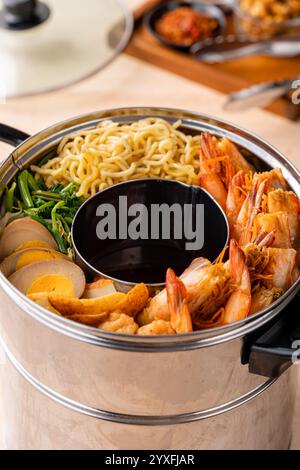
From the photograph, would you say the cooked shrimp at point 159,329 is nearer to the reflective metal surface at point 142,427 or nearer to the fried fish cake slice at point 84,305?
the fried fish cake slice at point 84,305

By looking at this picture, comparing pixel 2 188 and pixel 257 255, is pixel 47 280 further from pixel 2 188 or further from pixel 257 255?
pixel 257 255

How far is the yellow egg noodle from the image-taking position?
1.68 metres

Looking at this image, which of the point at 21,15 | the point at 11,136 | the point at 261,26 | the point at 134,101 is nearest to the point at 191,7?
the point at 261,26

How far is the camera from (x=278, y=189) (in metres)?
1.51

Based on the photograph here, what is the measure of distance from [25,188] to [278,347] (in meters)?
0.63

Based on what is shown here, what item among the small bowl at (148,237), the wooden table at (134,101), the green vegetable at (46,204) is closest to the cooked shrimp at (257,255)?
the small bowl at (148,237)

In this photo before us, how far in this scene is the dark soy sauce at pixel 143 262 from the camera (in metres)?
1.55

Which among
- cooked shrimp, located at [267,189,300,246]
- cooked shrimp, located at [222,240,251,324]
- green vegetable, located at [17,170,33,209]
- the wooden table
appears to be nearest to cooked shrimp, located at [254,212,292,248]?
cooked shrimp, located at [267,189,300,246]

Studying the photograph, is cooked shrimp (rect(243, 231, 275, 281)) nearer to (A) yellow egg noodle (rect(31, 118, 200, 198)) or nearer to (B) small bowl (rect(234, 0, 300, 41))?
(A) yellow egg noodle (rect(31, 118, 200, 198))

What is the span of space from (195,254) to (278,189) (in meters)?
0.22

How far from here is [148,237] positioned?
1.61 metres

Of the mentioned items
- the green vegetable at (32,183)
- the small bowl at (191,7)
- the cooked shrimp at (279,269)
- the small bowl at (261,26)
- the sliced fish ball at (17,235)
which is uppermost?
the small bowl at (191,7)

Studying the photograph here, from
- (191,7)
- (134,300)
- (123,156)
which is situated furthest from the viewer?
(191,7)

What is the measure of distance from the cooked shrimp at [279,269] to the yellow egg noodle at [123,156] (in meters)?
0.34
